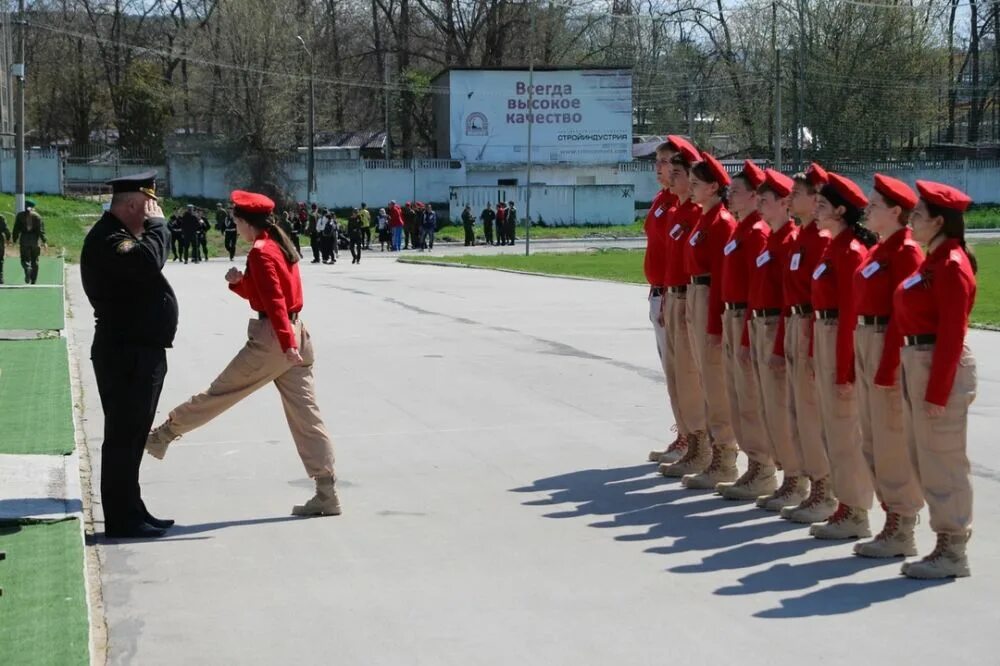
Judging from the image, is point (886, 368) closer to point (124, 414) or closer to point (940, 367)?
point (940, 367)

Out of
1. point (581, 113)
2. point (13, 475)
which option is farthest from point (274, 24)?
point (13, 475)

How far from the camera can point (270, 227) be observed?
8.40m

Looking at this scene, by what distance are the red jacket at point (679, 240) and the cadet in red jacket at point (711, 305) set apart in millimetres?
117

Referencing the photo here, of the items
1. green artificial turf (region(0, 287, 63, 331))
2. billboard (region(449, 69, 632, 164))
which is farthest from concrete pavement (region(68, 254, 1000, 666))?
billboard (region(449, 69, 632, 164))

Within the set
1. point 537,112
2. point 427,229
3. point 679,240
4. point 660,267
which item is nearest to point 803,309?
point 679,240

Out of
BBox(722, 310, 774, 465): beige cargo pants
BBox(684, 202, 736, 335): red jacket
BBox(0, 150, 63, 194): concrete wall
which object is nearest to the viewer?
BBox(722, 310, 774, 465): beige cargo pants

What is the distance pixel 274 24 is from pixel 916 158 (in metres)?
Answer: 35.7

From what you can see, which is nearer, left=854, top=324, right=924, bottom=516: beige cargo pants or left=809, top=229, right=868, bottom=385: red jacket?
left=854, top=324, right=924, bottom=516: beige cargo pants

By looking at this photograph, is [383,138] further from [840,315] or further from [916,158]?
[840,315]

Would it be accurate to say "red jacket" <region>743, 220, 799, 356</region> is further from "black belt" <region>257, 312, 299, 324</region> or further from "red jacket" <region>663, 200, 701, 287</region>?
"black belt" <region>257, 312, 299, 324</region>

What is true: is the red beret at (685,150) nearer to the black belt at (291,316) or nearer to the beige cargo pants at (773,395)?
the beige cargo pants at (773,395)

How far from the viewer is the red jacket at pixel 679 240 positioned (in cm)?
933

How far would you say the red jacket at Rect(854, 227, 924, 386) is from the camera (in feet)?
23.1

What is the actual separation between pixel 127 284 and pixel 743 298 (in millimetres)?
3577
